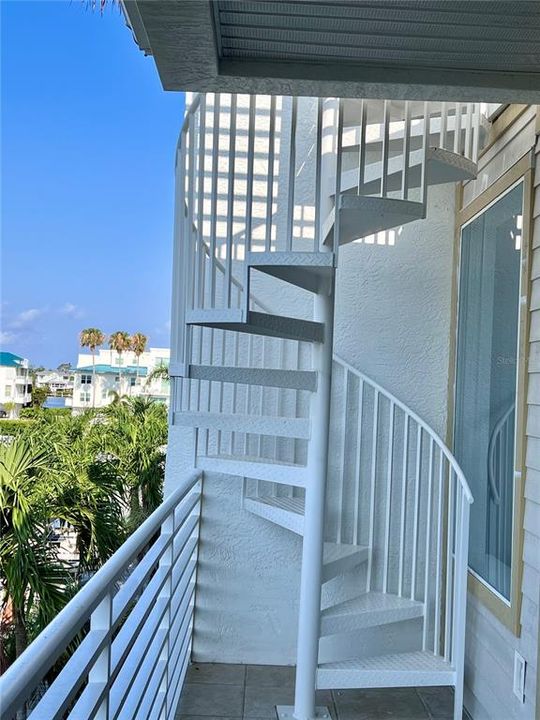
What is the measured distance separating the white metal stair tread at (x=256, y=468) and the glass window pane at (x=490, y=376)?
0.86 m

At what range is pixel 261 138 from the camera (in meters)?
3.65

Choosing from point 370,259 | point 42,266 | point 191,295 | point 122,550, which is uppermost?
point 42,266

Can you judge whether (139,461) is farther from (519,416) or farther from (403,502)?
(519,416)

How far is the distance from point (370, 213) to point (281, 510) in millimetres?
1467

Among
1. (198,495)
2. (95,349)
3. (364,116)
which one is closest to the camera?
(364,116)

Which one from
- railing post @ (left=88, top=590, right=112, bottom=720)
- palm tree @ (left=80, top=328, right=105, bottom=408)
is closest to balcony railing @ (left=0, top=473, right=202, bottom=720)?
railing post @ (left=88, top=590, right=112, bottom=720)

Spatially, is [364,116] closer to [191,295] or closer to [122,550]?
[191,295]

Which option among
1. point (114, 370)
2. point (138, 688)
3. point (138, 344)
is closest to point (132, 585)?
point (138, 688)

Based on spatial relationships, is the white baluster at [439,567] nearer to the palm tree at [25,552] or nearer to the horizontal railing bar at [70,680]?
the horizontal railing bar at [70,680]

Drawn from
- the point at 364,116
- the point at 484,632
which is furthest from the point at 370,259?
the point at 484,632

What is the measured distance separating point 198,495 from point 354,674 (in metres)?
1.14

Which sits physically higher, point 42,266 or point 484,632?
point 42,266

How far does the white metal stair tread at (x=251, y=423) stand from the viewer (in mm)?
2977

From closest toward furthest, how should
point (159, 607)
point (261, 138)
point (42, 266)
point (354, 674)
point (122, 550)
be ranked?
point (122, 550)
point (159, 607)
point (354, 674)
point (261, 138)
point (42, 266)
